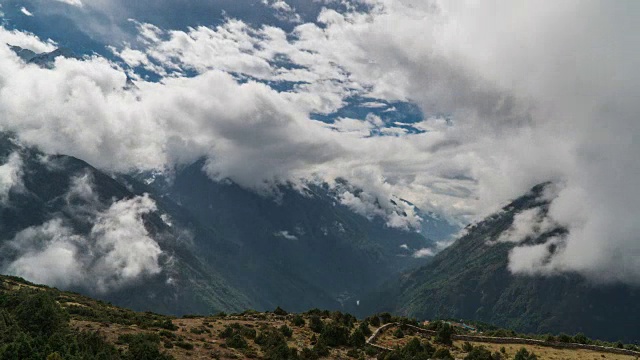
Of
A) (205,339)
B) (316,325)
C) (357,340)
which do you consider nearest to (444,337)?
(357,340)

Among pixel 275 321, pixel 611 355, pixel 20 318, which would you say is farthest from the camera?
pixel 275 321

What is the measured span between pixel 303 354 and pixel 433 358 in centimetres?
1762

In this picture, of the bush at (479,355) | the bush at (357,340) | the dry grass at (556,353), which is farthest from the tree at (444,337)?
the bush at (357,340)

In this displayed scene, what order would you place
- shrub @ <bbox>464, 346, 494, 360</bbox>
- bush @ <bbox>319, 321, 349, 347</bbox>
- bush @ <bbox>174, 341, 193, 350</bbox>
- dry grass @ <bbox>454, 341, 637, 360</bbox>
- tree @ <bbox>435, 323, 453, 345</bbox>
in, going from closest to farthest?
1. bush @ <bbox>174, 341, 193, 350</bbox>
2. shrub @ <bbox>464, 346, 494, 360</bbox>
3. bush @ <bbox>319, 321, 349, 347</bbox>
4. dry grass @ <bbox>454, 341, 637, 360</bbox>
5. tree @ <bbox>435, 323, 453, 345</bbox>

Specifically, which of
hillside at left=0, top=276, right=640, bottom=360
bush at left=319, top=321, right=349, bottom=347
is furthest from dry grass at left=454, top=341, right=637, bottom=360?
bush at left=319, top=321, right=349, bottom=347

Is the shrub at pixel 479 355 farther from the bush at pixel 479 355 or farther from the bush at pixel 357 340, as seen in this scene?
the bush at pixel 357 340

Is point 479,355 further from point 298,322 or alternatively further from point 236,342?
point 236,342

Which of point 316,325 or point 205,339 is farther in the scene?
point 316,325

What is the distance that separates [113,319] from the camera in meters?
60.6

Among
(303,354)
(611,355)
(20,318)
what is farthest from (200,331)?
(611,355)

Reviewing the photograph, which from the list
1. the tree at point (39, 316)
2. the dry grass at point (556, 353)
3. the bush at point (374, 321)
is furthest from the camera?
the bush at point (374, 321)

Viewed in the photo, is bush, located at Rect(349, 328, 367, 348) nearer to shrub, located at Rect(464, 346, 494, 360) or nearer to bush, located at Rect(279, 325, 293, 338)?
bush, located at Rect(279, 325, 293, 338)

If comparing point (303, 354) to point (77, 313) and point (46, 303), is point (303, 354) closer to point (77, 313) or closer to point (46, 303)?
point (46, 303)

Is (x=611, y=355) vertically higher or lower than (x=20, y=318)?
higher
